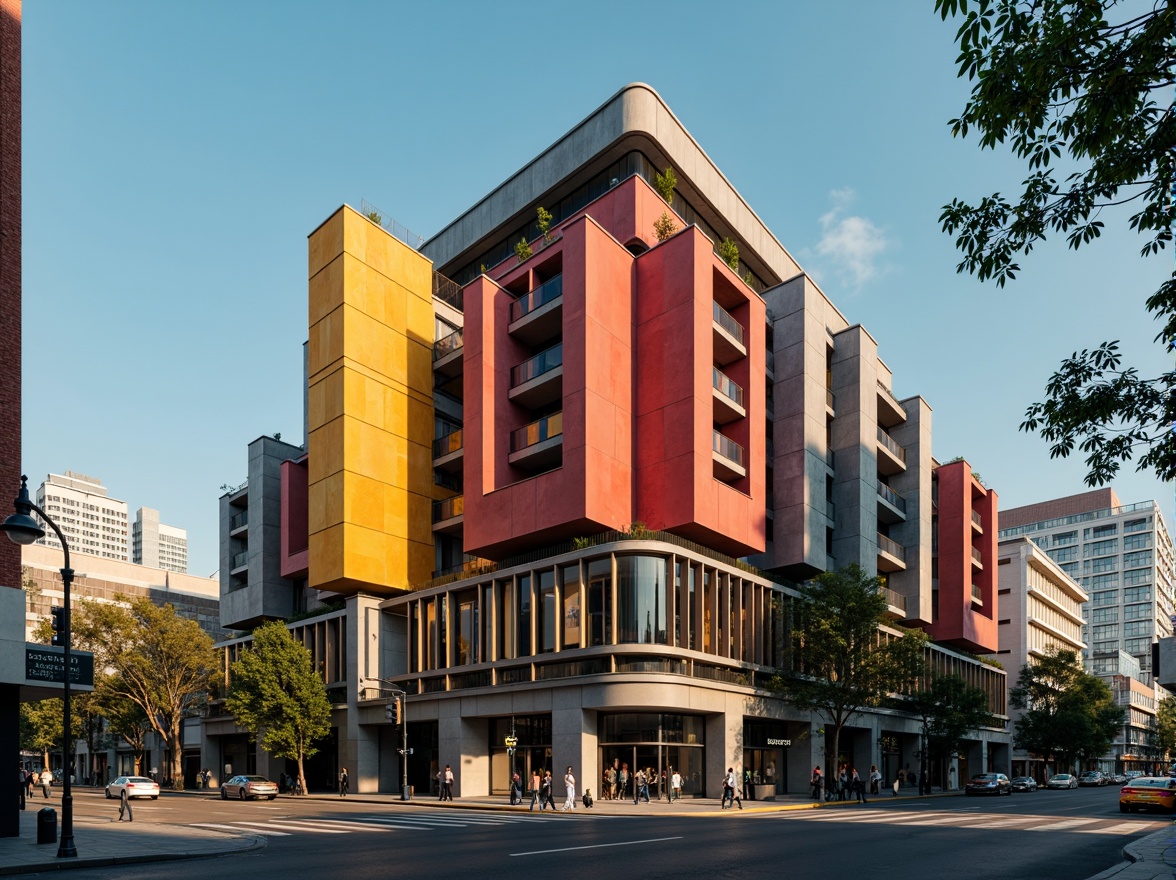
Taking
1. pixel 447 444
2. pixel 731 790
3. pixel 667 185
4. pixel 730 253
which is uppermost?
pixel 667 185

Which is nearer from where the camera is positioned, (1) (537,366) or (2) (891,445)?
(1) (537,366)

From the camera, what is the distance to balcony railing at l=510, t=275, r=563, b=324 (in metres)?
48.2

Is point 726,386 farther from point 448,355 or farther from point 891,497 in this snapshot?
point 891,497

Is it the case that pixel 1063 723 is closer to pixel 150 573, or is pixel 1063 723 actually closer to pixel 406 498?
pixel 406 498

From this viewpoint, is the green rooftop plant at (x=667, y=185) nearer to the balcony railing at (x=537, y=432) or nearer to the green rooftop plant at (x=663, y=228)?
the green rooftop plant at (x=663, y=228)

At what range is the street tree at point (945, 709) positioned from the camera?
6012 centimetres

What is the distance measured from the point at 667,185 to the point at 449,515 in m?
23.4

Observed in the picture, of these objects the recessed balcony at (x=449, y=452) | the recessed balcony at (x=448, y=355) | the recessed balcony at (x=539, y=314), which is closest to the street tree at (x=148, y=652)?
the recessed balcony at (x=449, y=452)

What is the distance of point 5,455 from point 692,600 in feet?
99.4

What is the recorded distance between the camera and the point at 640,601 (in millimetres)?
42219

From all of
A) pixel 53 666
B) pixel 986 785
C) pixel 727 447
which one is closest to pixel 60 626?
pixel 53 666

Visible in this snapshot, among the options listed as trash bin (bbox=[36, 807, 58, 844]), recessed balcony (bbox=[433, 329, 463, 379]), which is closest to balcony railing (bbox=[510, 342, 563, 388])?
recessed balcony (bbox=[433, 329, 463, 379])

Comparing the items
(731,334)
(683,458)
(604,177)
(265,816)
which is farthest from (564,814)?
(604,177)

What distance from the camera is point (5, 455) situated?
2394 cm
